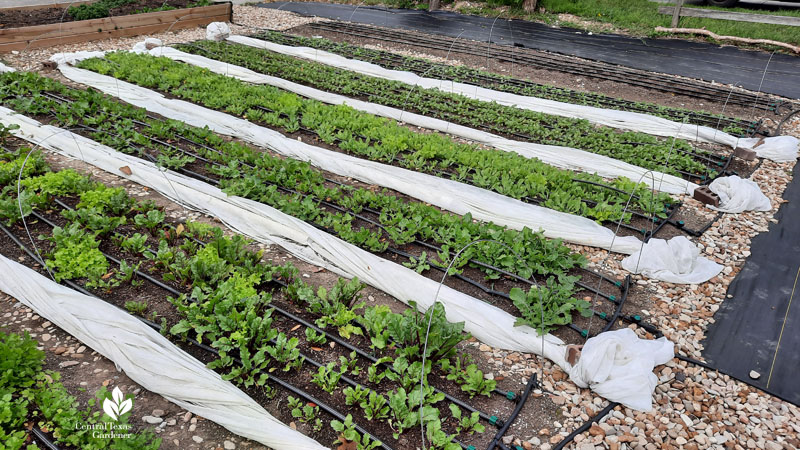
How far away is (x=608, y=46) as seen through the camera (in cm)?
1400

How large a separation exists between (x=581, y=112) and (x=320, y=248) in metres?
6.41

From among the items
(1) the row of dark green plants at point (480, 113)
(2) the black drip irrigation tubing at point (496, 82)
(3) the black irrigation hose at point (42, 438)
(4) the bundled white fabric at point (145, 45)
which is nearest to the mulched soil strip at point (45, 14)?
(4) the bundled white fabric at point (145, 45)

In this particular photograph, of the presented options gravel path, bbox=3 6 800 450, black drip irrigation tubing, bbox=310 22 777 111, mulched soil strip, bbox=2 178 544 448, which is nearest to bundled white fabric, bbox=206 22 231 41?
black drip irrigation tubing, bbox=310 22 777 111

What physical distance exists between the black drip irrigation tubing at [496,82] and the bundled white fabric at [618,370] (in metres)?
6.61

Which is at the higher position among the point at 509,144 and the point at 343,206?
the point at 509,144

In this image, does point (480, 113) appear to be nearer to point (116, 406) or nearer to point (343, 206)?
point (343, 206)

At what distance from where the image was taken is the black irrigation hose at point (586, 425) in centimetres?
366

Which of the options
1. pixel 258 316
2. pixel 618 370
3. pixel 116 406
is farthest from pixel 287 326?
pixel 618 370

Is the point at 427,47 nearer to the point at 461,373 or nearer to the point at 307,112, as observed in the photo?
the point at 307,112

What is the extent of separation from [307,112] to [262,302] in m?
4.99

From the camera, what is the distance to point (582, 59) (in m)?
12.8

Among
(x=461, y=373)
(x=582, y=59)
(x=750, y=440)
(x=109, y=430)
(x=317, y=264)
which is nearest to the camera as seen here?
(x=109, y=430)

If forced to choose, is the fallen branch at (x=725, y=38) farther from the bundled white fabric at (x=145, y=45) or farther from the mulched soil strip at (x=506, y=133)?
the bundled white fabric at (x=145, y=45)

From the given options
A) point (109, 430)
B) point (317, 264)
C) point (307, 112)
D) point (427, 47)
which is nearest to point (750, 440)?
point (317, 264)
